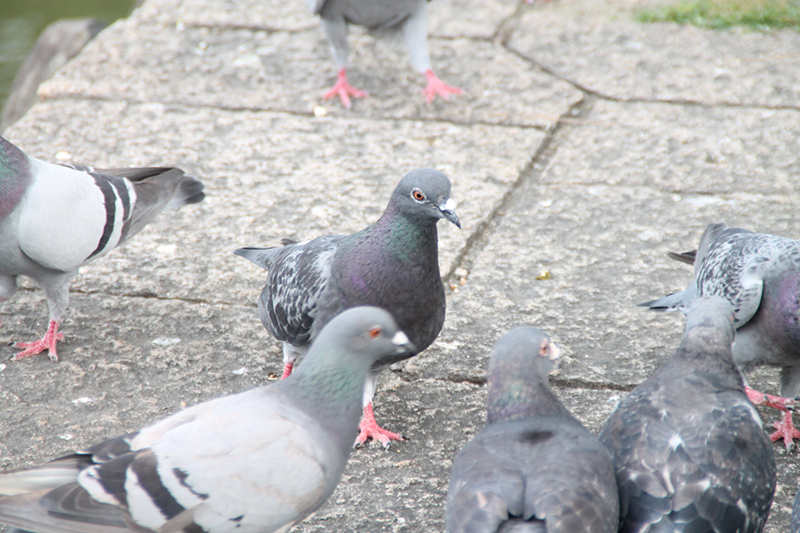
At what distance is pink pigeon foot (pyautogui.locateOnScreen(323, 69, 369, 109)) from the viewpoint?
5430 millimetres

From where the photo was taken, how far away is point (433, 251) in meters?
2.87

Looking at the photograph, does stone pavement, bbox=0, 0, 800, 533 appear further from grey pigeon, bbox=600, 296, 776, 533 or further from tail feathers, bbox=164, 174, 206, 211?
grey pigeon, bbox=600, 296, 776, 533

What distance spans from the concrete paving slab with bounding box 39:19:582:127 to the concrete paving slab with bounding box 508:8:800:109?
29 centimetres

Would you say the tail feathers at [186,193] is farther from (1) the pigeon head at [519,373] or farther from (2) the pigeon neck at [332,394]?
(1) the pigeon head at [519,373]

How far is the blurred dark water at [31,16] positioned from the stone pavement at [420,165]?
370 cm

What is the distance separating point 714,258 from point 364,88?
313 cm

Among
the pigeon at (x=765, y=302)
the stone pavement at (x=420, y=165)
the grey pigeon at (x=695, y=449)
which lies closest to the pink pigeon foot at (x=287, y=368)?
the stone pavement at (x=420, y=165)

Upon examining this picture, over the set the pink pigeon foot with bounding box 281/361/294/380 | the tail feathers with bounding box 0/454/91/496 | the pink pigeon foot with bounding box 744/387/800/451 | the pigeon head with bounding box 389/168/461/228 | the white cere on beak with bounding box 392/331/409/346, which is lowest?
the pink pigeon foot with bounding box 744/387/800/451

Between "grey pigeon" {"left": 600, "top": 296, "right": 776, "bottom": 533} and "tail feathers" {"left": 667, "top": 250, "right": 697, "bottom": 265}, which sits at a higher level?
"grey pigeon" {"left": 600, "top": 296, "right": 776, "bottom": 533}

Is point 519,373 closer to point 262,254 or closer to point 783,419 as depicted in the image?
point 783,419

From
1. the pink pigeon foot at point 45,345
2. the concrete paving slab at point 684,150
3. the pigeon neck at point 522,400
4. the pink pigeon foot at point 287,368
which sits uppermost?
the pigeon neck at point 522,400

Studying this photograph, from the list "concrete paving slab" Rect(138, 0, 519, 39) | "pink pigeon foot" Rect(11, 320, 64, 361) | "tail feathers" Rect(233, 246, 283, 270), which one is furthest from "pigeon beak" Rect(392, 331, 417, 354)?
"concrete paving slab" Rect(138, 0, 519, 39)

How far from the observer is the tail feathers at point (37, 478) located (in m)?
2.13

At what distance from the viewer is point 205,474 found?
2.10m
